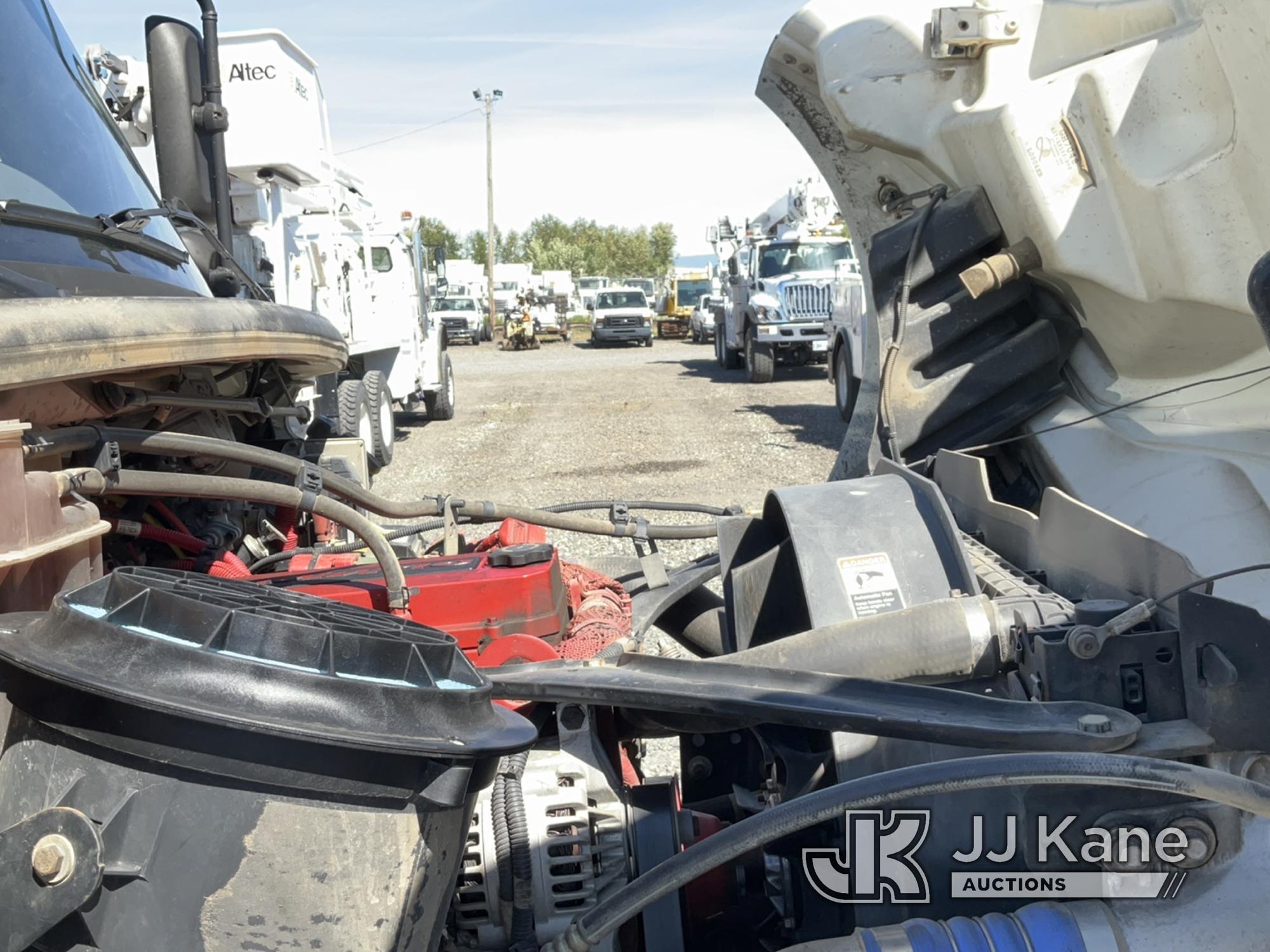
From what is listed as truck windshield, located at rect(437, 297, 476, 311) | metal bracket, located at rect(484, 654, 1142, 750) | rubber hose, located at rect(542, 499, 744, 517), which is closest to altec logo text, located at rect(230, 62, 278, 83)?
rubber hose, located at rect(542, 499, 744, 517)

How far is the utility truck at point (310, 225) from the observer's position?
8.05 m

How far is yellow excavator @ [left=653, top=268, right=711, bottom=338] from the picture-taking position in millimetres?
38844

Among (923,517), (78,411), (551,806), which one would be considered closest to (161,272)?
(78,411)

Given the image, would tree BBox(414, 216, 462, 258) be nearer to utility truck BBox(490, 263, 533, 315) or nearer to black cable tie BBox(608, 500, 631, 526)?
utility truck BBox(490, 263, 533, 315)

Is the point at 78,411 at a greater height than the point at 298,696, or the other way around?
the point at 78,411

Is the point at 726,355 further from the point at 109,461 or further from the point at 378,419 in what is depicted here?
the point at 109,461

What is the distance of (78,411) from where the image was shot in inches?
64.2

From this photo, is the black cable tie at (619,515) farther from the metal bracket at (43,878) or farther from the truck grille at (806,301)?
the truck grille at (806,301)

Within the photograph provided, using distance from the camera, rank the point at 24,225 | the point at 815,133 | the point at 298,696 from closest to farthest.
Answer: the point at 298,696, the point at 24,225, the point at 815,133

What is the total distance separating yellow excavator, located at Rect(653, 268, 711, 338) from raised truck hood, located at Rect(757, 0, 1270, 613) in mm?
35365

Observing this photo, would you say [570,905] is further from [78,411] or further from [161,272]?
[161,272]

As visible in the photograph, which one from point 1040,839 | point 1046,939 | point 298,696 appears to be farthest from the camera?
point 1040,839

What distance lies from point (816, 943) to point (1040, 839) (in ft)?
1.09

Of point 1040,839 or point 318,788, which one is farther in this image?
point 1040,839
